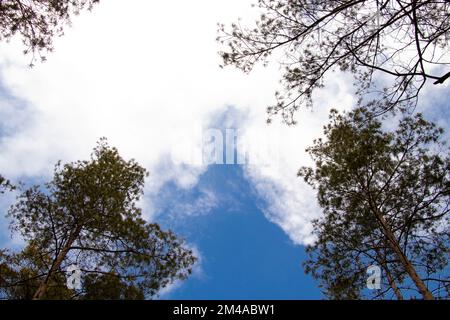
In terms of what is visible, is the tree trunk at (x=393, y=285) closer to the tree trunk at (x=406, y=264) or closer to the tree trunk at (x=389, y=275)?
the tree trunk at (x=389, y=275)

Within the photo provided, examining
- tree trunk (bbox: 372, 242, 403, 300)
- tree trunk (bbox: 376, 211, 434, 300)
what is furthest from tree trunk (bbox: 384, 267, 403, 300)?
tree trunk (bbox: 376, 211, 434, 300)

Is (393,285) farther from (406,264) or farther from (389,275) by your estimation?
(406,264)

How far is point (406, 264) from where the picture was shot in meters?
7.57

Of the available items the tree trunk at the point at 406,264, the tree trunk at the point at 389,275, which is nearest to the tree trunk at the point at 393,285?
the tree trunk at the point at 389,275

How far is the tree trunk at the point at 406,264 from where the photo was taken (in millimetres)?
7180

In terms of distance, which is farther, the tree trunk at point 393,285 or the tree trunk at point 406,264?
the tree trunk at point 393,285

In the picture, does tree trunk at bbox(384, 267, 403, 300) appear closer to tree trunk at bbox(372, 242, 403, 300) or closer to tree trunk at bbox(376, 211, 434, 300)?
tree trunk at bbox(372, 242, 403, 300)

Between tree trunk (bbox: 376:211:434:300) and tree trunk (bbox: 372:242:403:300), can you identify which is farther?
tree trunk (bbox: 372:242:403:300)

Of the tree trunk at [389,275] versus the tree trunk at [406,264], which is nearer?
the tree trunk at [406,264]

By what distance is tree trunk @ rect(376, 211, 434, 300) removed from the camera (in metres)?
7.18

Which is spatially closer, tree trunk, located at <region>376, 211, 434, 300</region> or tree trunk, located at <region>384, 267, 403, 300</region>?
tree trunk, located at <region>376, 211, 434, 300</region>

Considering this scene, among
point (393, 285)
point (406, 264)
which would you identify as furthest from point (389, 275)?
point (406, 264)

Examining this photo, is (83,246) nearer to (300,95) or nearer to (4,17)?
(4,17)

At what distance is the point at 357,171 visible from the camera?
30.3ft
